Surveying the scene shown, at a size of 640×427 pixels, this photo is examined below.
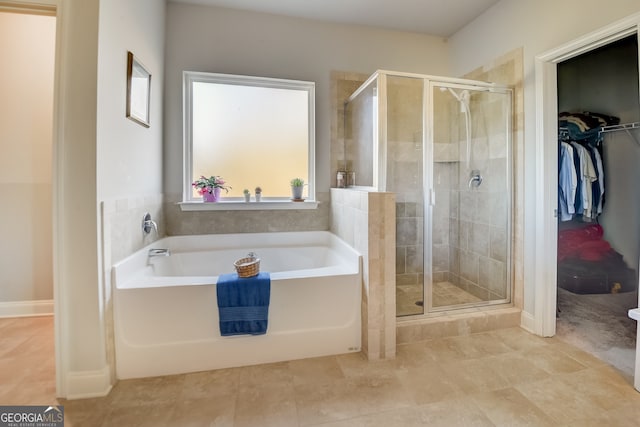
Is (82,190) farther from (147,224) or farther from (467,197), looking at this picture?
(467,197)

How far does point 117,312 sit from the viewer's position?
5.75 feet

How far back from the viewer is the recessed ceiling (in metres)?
2.61

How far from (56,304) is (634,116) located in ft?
15.4

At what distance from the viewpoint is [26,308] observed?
2.58m

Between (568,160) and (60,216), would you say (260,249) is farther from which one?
(568,160)

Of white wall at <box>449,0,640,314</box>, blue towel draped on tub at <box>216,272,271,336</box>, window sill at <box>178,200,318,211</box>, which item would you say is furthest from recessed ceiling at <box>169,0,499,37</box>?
blue towel draped on tub at <box>216,272,271,336</box>

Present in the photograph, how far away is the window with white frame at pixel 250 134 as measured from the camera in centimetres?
279

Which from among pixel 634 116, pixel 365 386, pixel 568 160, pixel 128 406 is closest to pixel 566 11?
pixel 568 160

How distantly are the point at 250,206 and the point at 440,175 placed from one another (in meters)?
1.82

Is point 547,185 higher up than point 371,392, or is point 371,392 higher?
point 547,185

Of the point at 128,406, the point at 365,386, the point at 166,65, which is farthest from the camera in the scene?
the point at 166,65

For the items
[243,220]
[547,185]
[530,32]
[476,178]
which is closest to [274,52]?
[243,220]

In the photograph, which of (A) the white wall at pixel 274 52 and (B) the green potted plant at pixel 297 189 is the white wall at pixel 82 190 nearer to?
(A) the white wall at pixel 274 52
